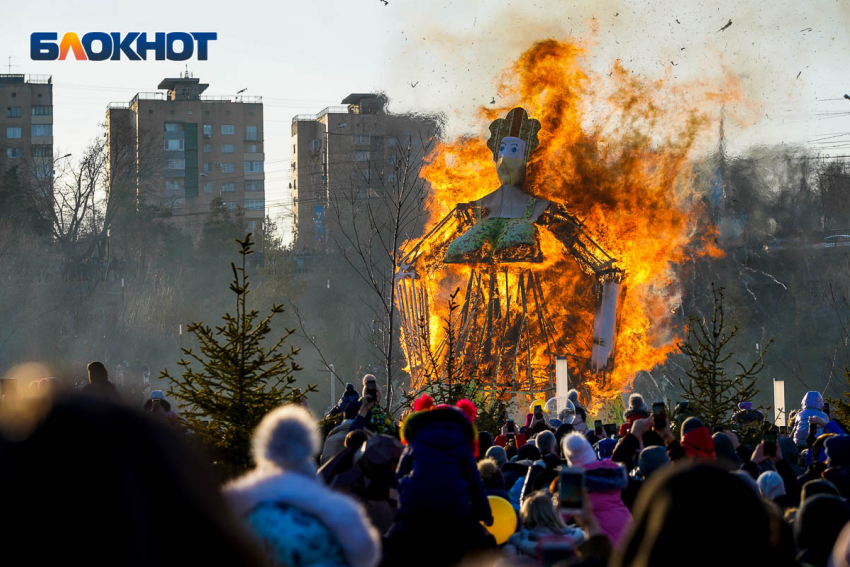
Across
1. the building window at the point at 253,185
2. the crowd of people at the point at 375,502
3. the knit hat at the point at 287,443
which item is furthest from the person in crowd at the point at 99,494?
the building window at the point at 253,185

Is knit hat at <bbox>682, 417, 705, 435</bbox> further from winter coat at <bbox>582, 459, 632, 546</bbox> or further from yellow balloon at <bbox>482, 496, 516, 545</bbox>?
winter coat at <bbox>582, 459, 632, 546</bbox>

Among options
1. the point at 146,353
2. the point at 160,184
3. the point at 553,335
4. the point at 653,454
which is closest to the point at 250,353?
the point at 653,454

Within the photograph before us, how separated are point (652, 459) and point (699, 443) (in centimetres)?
108

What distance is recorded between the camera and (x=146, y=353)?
58.2 m

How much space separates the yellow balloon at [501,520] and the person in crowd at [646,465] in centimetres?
82

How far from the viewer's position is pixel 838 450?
730 centimetres

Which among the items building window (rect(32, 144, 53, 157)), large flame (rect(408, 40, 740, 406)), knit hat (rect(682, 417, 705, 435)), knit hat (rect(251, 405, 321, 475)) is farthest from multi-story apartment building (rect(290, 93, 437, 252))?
knit hat (rect(251, 405, 321, 475))

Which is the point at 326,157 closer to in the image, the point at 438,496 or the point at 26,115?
the point at 26,115

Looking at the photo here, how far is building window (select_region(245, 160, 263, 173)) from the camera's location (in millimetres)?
94062

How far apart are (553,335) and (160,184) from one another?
202ft

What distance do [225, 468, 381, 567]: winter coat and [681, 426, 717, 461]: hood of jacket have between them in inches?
227

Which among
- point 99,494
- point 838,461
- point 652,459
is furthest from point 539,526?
point 99,494

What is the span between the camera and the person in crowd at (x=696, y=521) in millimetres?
2379

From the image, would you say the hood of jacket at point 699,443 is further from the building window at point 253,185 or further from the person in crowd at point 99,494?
the building window at point 253,185
